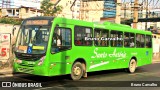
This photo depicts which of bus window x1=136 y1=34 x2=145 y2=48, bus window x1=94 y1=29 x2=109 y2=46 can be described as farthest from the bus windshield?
bus window x1=136 y1=34 x2=145 y2=48

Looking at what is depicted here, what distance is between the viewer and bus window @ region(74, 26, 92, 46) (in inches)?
539

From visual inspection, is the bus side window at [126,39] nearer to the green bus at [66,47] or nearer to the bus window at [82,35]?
the green bus at [66,47]

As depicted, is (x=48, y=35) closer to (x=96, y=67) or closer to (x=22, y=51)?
(x=22, y=51)

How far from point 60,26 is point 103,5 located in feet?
150

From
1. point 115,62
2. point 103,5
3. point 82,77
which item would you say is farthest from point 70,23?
point 103,5

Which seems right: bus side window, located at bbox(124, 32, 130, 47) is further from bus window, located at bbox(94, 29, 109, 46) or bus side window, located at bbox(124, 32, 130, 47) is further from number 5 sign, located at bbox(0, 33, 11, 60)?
number 5 sign, located at bbox(0, 33, 11, 60)

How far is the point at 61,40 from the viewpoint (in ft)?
41.8

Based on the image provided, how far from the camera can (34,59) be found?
12078 mm

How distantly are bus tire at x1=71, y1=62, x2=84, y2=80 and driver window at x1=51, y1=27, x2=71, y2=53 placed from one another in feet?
3.31

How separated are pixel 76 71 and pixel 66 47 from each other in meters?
1.34

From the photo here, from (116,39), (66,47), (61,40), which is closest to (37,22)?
(61,40)

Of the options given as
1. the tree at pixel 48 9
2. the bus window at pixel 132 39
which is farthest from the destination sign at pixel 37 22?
the tree at pixel 48 9

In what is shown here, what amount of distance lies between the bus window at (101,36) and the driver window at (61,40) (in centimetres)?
224

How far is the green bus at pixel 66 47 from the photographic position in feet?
39.9
